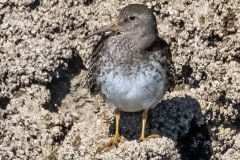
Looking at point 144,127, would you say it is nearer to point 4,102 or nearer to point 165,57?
point 165,57

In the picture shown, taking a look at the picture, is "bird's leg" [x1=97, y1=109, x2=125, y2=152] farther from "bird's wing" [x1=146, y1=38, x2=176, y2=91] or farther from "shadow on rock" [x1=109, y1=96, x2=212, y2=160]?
"bird's wing" [x1=146, y1=38, x2=176, y2=91]

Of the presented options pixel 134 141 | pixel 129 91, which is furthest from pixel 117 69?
pixel 134 141

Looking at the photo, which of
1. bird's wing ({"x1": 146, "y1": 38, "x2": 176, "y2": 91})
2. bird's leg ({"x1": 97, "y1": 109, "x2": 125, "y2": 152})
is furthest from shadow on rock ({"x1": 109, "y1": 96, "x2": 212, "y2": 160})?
bird's wing ({"x1": 146, "y1": 38, "x2": 176, "y2": 91})

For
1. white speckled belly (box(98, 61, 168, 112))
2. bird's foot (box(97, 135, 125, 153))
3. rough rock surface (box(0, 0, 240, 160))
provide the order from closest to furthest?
white speckled belly (box(98, 61, 168, 112)) → bird's foot (box(97, 135, 125, 153)) → rough rock surface (box(0, 0, 240, 160))

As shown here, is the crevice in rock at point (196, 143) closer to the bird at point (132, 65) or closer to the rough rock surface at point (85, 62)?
the rough rock surface at point (85, 62)

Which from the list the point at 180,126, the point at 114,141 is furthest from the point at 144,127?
the point at 180,126

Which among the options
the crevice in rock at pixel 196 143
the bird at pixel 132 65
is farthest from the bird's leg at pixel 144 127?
the crevice in rock at pixel 196 143
